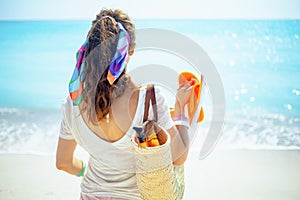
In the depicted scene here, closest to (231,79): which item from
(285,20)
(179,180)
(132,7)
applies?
(179,180)

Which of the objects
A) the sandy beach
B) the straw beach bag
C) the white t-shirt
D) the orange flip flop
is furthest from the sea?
the straw beach bag

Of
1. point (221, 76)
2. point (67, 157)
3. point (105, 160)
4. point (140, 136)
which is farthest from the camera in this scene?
point (221, 76)

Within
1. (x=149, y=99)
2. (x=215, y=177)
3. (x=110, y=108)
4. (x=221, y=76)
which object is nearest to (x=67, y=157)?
(x=110, y=108)

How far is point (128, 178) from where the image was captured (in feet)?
5.45

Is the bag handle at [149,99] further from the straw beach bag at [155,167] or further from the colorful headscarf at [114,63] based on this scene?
the colorful headscarf at [114,63]

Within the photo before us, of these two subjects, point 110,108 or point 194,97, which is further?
point 194,97

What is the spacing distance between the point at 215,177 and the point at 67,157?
2024 mm

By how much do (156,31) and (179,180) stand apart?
117 centimetres

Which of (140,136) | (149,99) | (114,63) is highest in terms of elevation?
(114,63)

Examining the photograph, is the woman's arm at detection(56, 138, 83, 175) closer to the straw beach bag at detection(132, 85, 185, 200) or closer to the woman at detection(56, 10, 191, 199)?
the woman at detection(56, 10, 191, 199)

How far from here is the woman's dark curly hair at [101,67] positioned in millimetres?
1500

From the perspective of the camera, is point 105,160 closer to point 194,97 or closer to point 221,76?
point 194,97

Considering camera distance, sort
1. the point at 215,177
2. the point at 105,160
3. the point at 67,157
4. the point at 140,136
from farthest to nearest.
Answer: the point at 215,177 → the point at 67,157 → the point at 105,160 → the point at 140,136

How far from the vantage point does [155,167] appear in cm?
148
